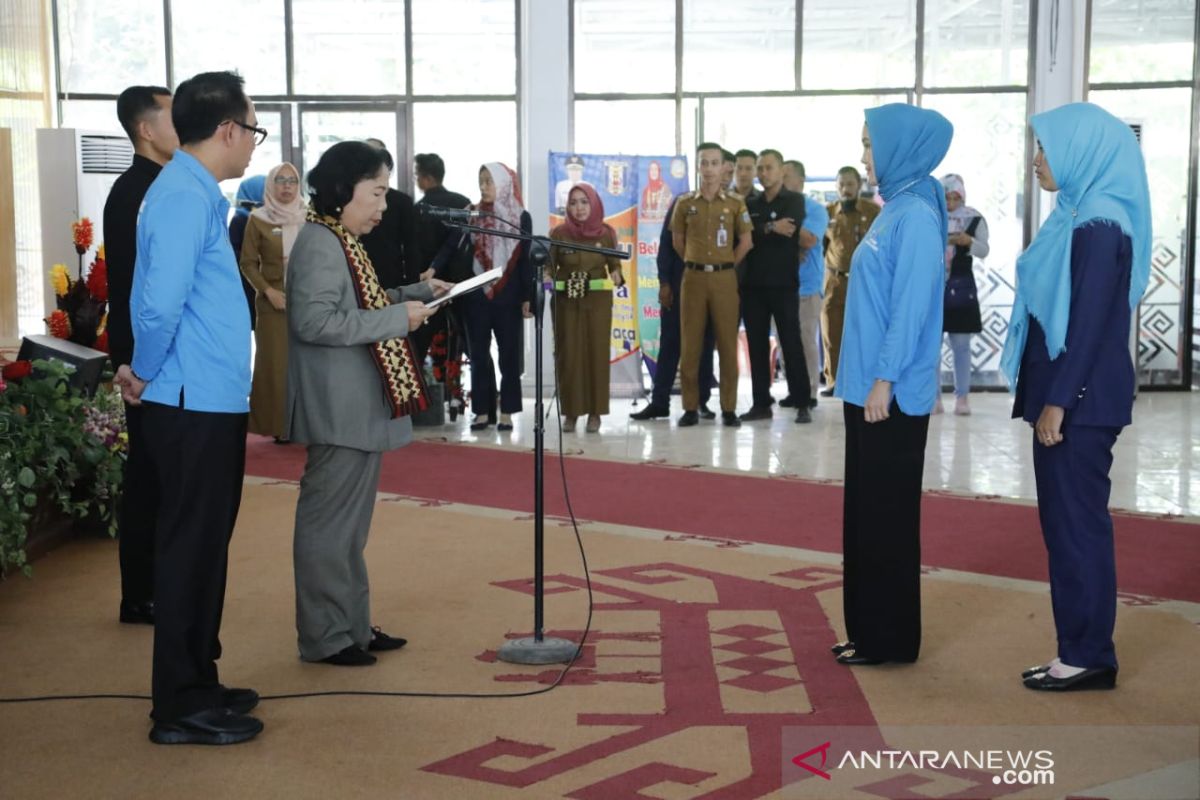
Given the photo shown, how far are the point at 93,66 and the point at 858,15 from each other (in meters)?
6.12

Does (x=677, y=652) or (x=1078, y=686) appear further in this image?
(x=677, y=652)

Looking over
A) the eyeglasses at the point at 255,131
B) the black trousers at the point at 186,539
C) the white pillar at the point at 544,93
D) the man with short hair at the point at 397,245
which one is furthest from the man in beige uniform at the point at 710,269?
the black trousers at the point at 186,539

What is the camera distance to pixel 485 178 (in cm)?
824

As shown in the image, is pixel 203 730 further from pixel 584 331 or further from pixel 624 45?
pixel 624 45

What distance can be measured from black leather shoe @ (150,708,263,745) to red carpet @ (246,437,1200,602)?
2.59 m

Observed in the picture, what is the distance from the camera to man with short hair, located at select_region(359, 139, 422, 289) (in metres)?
7.45

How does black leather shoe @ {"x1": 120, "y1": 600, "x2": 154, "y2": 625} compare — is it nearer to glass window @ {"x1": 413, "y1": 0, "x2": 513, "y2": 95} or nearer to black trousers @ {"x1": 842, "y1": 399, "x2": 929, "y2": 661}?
black trousers @ {"x1": 842, "y1": 399, "x2": 929, "y2": 661}

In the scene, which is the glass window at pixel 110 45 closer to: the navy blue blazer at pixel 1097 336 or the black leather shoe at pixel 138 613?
the black leather shoe at pixel 138 613

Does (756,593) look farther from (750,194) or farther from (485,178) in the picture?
(750,194)

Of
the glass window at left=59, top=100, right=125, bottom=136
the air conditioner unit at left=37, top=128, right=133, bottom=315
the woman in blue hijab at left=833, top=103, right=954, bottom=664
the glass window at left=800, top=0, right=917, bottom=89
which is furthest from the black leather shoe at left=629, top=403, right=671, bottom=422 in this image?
the woman in blue hijab at left=833, top=103, right=954, bottom=664

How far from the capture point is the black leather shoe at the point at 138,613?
13.6 feet

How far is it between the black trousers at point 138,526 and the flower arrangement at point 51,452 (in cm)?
36

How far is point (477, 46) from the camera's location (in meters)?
11.0

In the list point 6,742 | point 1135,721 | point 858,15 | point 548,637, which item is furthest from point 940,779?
point 858,15
